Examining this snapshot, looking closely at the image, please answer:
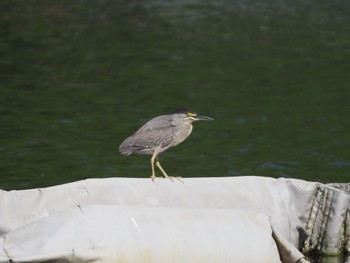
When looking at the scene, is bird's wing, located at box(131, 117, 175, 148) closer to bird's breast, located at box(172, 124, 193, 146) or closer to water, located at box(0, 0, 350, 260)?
bird's breast, located at box(172, 124, 193, 146)

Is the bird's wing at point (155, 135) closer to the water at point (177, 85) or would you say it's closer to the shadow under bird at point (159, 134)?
the shadow under bird at point (159, 134)

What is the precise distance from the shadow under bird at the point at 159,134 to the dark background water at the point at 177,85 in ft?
12.9

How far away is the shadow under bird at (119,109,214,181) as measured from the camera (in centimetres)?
1095

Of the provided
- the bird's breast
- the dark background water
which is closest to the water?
the dark background water

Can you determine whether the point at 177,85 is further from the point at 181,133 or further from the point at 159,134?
the point at 159,134

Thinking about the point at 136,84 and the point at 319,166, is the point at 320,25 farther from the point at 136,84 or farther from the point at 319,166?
the point at 319,166

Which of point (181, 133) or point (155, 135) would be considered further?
point (181, 133)

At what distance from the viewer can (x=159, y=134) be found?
1099 centimetres

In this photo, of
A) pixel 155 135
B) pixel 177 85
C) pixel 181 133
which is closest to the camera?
pixel 155 135

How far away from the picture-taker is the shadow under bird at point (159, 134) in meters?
11.0

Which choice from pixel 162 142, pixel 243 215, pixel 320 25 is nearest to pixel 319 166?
pixel 162 142

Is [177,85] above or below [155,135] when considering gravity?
below

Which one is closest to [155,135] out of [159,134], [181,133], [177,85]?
[159,134]

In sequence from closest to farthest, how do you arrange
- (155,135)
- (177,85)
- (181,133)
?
→ 1. (155,135)
2. (181,133)
3. (177,85)
